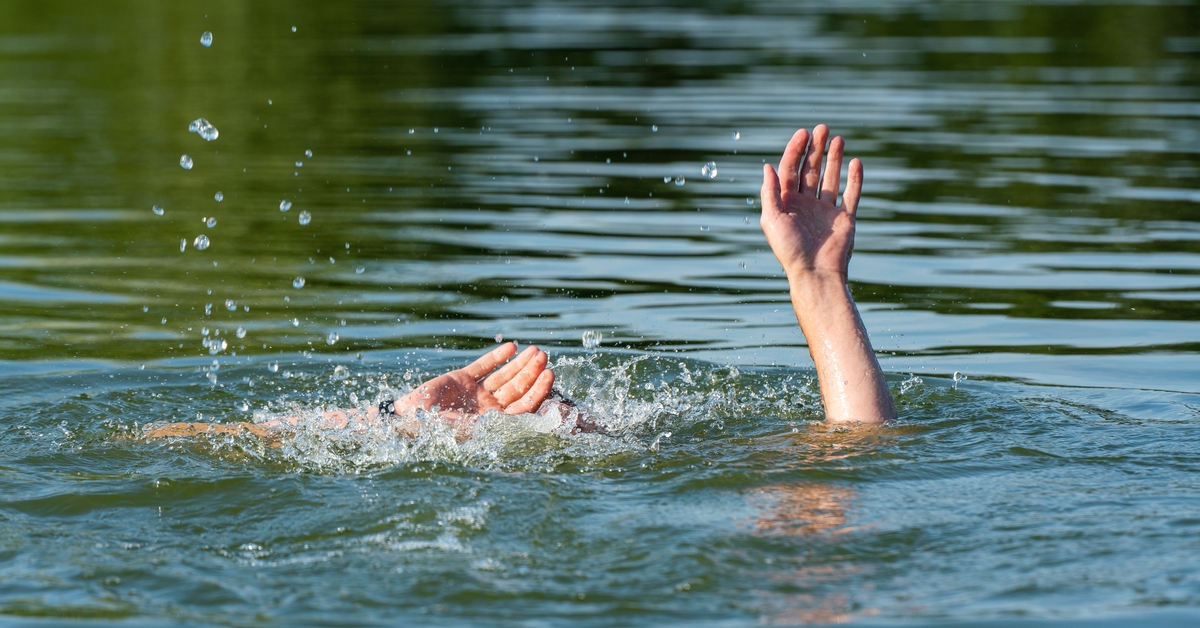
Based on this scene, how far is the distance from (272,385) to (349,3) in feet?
73.6

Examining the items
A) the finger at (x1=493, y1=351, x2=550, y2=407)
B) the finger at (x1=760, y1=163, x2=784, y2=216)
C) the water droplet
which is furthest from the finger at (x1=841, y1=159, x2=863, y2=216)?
the water droplet

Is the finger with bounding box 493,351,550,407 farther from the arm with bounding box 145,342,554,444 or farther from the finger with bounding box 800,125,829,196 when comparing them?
the finger with bounding box 800,125,829,196

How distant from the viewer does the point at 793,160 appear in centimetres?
583

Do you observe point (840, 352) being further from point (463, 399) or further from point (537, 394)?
point (463, 399)

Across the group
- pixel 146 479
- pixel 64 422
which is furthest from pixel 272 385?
pixel 146 479

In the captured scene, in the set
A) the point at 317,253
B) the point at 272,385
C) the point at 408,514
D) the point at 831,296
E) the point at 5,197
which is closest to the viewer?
the point at 408,514

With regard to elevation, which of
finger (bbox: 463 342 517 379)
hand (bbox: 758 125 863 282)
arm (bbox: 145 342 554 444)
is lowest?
arm (bbox: 145 342 554 444)

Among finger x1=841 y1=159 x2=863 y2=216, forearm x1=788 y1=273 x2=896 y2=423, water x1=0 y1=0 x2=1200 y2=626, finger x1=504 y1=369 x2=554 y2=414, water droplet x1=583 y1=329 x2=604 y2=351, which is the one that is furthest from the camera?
water droplet x1=583 y1=329 x2=604 y2=351

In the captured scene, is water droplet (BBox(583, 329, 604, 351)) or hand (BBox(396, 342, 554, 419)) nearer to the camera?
hand (BBox(396, 342, 554, 419))

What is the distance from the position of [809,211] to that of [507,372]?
4.71ft

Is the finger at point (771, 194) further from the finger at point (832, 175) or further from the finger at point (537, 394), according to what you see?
the finger at point (537, 394)

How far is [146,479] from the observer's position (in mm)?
4879

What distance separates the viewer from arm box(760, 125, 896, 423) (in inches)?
214

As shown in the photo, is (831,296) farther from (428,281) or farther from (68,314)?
(68,314)
